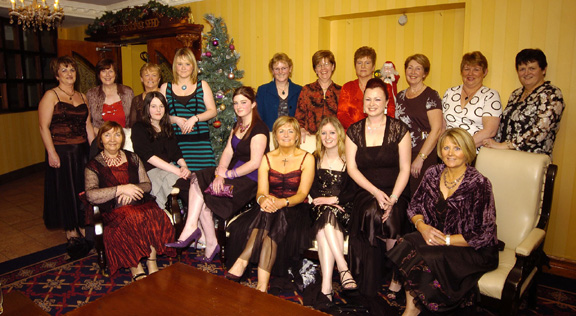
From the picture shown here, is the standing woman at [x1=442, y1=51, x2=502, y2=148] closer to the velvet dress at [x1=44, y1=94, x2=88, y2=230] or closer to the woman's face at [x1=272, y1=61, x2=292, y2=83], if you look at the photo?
the woman's face at [x1=272, y1=61, x2=292, y2=83]

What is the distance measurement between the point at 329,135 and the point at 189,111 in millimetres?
1590

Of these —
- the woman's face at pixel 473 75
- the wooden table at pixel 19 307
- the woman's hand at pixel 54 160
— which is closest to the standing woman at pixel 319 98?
the woman's face at pixel 473 75

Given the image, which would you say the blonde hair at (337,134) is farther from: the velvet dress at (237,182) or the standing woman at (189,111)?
the standing woman at (189,111)

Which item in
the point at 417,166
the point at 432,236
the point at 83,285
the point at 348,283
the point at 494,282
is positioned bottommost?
the point at 83,285

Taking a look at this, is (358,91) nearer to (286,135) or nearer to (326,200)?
(286,135)

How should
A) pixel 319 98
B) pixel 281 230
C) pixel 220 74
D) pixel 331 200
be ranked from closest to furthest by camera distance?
pixel 281 230 < pixel 331 200 < pixel 319 98 < pixel 220 74

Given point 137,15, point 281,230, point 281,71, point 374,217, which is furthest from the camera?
point 137,15

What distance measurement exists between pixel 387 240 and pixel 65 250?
329 centimetres

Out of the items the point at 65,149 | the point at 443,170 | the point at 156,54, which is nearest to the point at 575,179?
the point at 443,170

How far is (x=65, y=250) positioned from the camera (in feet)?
14.4

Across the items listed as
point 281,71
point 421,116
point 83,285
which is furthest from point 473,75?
point 83,285

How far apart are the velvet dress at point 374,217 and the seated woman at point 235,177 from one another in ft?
3.16

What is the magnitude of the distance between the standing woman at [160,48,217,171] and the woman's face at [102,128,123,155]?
0.67 m

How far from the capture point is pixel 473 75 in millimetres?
3793
